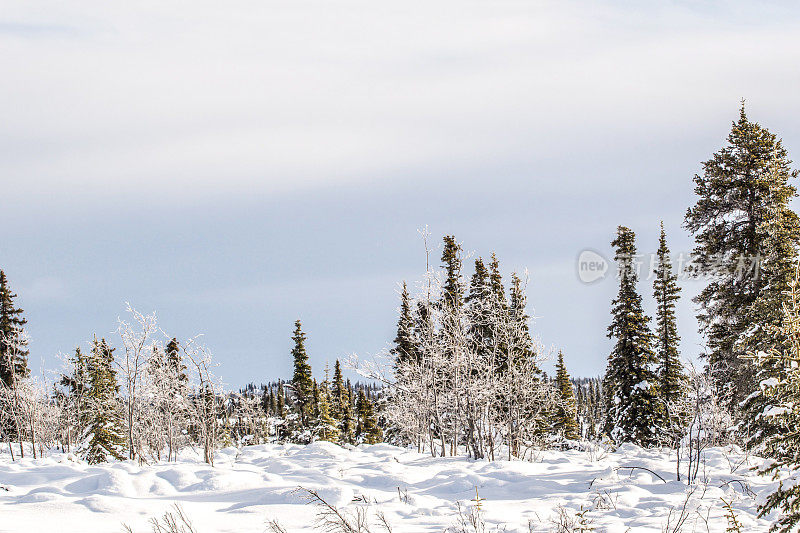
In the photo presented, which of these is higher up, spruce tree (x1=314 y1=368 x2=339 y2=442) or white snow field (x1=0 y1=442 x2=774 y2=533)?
white snow field (x1=0 y1=442 x2=774 y2=533)

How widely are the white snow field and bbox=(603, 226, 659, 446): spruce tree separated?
12581 mm

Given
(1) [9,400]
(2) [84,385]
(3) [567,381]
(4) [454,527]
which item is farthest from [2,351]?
(4) [454,527]

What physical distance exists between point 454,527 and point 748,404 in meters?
12.3

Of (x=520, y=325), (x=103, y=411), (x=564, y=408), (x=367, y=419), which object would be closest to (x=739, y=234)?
(x=520, y=325)

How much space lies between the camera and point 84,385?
4978 cm

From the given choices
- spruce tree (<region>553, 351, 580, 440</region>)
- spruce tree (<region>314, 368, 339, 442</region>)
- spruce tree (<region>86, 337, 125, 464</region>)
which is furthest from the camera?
spruce tree (<region>553, 351, 580, 440</region>)

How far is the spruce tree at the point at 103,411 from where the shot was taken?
138ft

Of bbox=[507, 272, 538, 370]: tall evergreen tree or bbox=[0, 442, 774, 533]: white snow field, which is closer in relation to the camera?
bbox=[0, 442, 774, 533]: white snow field

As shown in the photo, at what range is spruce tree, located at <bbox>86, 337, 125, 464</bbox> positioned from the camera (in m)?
42.2

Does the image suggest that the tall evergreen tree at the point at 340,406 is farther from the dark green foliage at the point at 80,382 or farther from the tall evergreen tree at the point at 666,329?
the tall evergreen tree at the point at 666,329

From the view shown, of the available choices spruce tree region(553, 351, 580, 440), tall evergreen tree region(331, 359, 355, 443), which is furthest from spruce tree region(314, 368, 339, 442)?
spruce tree region(553, 351, 580, 440)

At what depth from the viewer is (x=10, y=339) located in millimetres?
49188

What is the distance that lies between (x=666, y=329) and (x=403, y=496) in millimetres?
26219

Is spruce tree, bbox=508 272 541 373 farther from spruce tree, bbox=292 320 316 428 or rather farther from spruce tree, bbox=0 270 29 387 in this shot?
spruce tree, bbox=0 270 29 387
